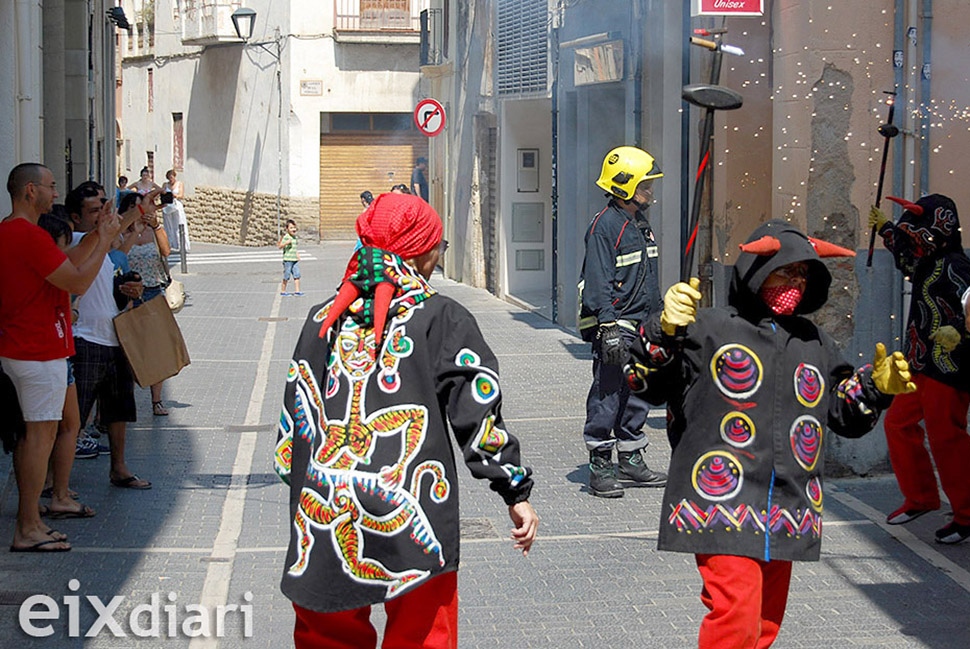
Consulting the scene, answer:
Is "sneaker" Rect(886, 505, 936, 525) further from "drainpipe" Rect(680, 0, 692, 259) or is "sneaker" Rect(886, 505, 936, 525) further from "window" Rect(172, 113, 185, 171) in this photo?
"window" Rect(172, 113, 185, 171)

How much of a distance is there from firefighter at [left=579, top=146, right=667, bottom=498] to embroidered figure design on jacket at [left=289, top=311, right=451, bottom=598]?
3.73 metres

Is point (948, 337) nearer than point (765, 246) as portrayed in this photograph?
No

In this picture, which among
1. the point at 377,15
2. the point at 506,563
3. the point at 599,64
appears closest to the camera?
the point at 506,563

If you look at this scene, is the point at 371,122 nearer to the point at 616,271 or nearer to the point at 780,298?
the point at 616,271

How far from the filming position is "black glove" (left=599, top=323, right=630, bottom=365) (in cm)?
727

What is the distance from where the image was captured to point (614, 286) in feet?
24.2

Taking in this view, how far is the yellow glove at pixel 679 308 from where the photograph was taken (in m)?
3.88

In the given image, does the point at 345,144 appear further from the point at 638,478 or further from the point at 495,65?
the point at 638,478

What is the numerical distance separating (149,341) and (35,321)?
59.9 inches

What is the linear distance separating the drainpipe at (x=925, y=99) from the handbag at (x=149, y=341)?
178 inches

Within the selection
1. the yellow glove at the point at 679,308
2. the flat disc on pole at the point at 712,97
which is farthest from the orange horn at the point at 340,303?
the flat disc on pole at the point at 712,97

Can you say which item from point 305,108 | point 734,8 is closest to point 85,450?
point 734,8

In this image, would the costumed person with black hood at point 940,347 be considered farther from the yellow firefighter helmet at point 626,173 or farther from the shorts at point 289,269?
the shorts at point 289,269

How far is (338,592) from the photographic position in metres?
3.58
